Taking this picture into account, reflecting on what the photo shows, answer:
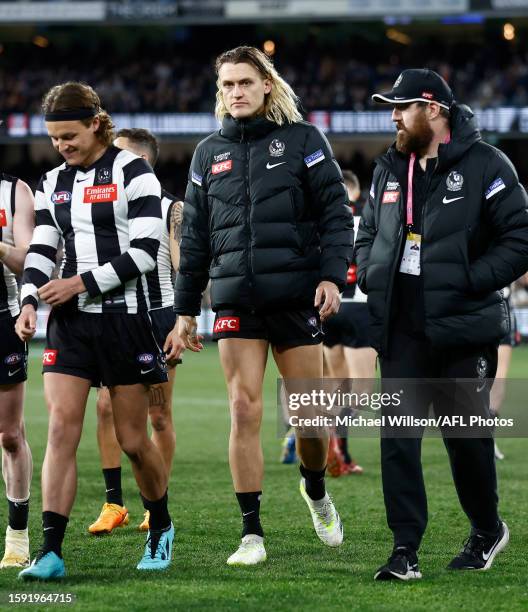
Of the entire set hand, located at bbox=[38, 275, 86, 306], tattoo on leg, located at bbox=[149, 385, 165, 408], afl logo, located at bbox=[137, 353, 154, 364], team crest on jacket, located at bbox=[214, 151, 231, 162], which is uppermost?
team crest on jacket, located at bbox=[214, 151, 231, 162]

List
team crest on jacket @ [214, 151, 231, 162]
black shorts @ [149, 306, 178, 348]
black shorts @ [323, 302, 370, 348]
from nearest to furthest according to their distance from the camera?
team crest on jacket @ [214, 151, 231, 162]
black shorts @ [149, 306, 178, 348]
black shorts @ [323, 302, 370, 348]

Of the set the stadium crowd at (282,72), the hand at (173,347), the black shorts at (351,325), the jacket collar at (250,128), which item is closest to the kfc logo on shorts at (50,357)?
the hand at (173,347)

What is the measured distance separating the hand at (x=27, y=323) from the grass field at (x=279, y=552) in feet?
3.33

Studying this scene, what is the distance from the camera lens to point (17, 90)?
35.7 m

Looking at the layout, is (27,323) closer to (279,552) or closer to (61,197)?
(61,197)

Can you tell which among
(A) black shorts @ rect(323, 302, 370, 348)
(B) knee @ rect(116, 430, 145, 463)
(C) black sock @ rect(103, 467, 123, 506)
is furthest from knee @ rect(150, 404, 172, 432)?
(A) black shorts @ rect(323, 302, 370, 348)

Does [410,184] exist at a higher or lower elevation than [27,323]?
higher

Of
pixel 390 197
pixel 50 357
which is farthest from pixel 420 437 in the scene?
pixel 50 357

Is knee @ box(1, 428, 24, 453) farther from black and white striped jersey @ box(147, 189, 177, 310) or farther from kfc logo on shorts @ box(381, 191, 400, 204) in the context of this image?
kfc logo on shorts @ box(381, 191, 400, 204)

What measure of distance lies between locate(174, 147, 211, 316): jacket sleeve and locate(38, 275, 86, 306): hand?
68 centimetres

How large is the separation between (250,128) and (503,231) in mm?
1253

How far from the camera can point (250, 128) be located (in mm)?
5555

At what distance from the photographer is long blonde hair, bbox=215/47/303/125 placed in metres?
5.59

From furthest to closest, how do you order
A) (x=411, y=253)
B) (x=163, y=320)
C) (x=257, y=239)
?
(x=163, y=320) < (x=257, y=239) < (x=411, y=253)
